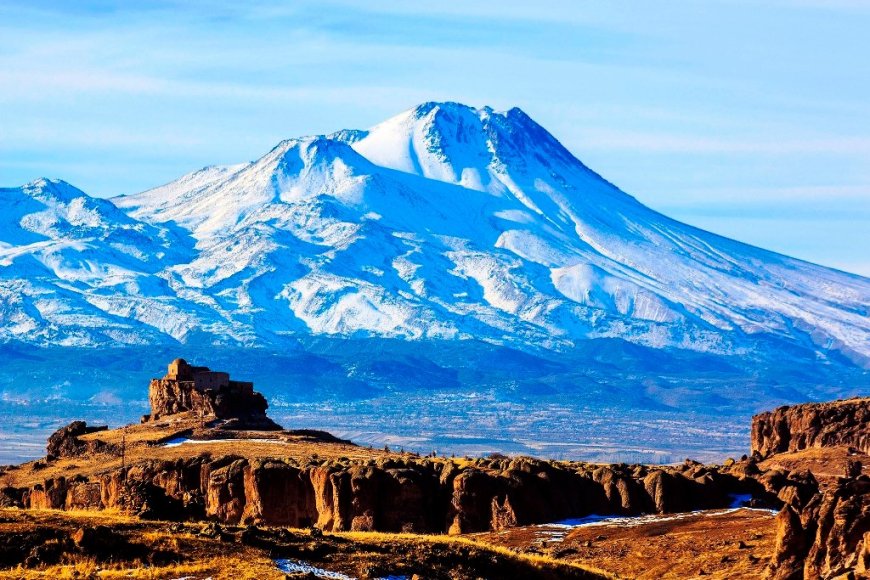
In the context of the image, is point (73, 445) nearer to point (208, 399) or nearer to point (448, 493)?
point (208, 399)

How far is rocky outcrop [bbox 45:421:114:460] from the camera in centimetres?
10275

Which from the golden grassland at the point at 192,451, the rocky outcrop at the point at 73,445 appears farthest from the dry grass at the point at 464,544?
the rocky outcrop at the point at 73,445

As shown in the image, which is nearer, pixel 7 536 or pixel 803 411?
pixel 7 536

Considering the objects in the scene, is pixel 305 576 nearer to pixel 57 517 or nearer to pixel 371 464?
pixel 57 517

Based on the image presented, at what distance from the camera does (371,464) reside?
253 ft

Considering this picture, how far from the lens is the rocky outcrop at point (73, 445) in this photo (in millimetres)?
102750

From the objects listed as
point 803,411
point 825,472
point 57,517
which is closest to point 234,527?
point 57,517

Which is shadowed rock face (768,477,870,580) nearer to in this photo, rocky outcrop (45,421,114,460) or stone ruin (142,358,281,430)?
rocky outcrop (45,421,114,460)

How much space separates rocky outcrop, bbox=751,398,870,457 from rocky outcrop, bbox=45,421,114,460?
33253 mm

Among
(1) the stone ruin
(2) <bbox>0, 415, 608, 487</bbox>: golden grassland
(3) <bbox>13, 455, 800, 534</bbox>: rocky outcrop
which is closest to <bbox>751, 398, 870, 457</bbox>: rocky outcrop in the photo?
(2) <bbox>0, 415, 608, 487</bbox>: golden grassland

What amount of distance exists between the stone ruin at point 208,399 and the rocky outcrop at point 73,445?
378cm

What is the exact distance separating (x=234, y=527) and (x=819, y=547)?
15.3 meters

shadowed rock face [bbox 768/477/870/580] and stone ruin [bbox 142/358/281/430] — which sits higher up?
stone ruin [bbox 142/358/281/430]

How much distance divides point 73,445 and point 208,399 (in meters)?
7.79
